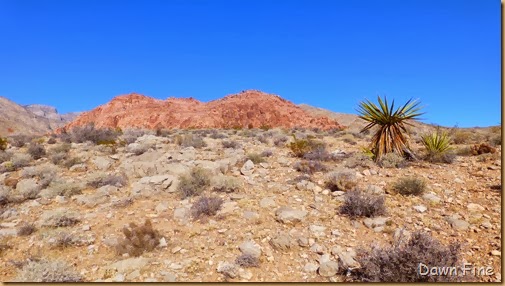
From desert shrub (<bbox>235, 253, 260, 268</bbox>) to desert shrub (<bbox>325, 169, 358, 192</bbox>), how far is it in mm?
3273

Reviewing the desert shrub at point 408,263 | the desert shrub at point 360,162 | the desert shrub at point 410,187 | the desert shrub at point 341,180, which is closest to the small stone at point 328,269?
the desert shrub at point 408,263

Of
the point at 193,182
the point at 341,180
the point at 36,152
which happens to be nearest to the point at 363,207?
the point at 341,180

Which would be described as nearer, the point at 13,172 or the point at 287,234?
the point at 287,234

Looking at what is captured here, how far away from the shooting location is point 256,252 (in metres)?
4.94

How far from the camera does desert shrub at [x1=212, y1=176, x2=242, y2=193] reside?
7.80 m

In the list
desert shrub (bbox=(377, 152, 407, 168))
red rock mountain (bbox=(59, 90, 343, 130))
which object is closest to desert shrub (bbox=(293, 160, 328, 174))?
desert shrub (bbox=(377, 152, 407, 168))

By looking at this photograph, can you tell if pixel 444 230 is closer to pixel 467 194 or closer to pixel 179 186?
pixel 467 194

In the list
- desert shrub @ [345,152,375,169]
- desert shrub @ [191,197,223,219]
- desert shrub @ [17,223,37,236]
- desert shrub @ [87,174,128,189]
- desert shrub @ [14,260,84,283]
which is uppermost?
desert shrub @ [345,152,375,169]

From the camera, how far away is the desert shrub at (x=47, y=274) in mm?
4096

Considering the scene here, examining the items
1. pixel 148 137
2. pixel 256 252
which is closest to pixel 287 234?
pixel 256 252

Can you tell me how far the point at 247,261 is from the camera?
15.4 feet

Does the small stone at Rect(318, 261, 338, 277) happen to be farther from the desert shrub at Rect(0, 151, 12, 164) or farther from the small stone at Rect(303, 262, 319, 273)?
the desert shrub at Rect(0, 151, 12, 164)

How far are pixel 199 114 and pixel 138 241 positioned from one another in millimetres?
38228

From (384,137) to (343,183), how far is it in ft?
13.1
